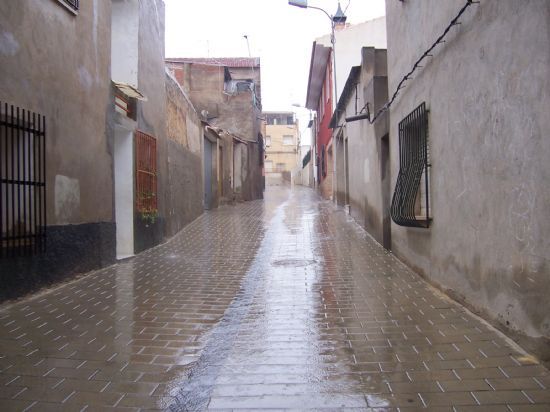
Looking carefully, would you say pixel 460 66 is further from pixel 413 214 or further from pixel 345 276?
pixel 345 276

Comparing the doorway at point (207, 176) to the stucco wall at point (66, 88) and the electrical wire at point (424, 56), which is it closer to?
the electrical wire at point (424, 56)

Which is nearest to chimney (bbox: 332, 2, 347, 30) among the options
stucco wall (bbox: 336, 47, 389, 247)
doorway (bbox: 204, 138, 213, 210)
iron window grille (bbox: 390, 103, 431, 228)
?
doorway (bbox: 204, 138, 213, 210)

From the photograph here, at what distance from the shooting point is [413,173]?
686 centimetres

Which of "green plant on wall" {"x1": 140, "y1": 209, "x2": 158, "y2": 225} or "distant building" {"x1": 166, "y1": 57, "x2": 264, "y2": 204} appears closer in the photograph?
"green plant on wall" {"x1": 140, "y1": 209, "x2": 158, "y2": 225}

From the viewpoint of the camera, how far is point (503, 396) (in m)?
3.03

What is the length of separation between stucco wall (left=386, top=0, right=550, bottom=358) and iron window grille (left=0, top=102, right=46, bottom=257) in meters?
4.64

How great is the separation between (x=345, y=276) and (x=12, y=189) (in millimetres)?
4344

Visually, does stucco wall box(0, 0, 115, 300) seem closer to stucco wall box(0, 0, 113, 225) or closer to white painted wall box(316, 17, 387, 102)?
stucco wall box(0, 0, 113, 225)

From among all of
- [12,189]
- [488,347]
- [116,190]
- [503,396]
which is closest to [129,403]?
[503,396]

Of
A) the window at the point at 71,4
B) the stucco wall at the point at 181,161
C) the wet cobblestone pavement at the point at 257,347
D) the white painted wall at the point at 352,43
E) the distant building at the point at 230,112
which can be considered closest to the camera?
the wet cobblestone pavement at the point at 257,347

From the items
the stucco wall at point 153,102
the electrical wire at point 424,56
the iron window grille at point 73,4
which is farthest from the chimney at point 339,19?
the iron window grille at point 73,4

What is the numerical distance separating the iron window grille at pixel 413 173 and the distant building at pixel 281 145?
53038 millimetres

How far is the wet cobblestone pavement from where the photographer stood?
10.3ft

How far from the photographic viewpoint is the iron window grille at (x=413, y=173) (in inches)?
249
